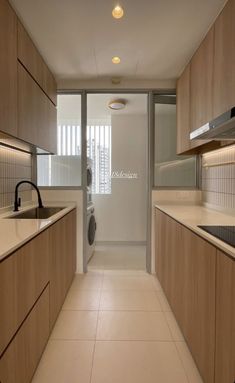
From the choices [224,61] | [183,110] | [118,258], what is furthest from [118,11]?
[118,258]

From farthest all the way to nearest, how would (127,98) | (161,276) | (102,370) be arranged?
(127,98) < (161,276) < (102,370)

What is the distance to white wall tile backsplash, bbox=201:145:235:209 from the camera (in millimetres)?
2383

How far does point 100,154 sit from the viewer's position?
16.4 ft

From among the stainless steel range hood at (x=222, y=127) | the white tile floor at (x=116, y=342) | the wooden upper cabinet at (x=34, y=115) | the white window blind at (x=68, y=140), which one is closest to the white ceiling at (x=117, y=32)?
the wooden upper cabinet at (x=34, y=115)

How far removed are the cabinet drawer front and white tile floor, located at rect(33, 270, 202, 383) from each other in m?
0.53

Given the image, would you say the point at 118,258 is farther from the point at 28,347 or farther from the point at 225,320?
the point at 225,320

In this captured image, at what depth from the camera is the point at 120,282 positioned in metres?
3.09

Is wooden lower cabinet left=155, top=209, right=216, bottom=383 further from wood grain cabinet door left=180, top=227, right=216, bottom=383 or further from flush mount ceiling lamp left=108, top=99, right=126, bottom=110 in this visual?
flush mount ceiling lamp left=108, top=99, right=126, bottom=110

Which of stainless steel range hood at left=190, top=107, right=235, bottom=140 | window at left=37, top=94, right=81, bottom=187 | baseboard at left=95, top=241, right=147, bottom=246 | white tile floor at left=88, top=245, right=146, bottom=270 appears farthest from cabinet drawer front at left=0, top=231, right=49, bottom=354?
baseboard at left=95, top=241, right=147, bottom=246

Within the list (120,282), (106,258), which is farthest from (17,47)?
(106,258)

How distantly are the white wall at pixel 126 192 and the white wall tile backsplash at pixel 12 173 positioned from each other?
1988mm

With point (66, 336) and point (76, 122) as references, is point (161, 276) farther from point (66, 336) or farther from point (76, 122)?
point (76, 122)

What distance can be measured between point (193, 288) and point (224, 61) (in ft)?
5.03

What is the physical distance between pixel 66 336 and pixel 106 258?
211 centimetres
